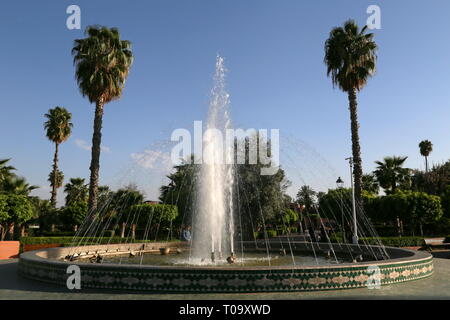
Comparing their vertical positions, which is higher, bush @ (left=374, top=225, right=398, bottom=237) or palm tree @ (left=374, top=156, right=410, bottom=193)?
palm tree @ (left=374, top=156, right=410, bottom=193)

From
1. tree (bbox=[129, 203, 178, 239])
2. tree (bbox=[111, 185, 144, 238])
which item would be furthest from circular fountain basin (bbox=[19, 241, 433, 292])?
tree (bbox=[111, 185, 144, 238])

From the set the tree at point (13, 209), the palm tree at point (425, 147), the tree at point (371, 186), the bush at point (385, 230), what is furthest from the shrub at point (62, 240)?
the palm tree at point (425, 147)

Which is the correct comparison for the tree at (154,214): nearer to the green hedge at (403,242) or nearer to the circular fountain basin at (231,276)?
the green hedge at (403,242)

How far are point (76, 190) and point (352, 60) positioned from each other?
4566 centimetres

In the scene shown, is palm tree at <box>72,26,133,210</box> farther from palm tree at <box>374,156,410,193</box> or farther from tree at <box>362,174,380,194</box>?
tree at <box>362,174,380,194</box>

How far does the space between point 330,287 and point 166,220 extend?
28.7m

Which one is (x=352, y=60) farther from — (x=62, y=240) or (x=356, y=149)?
(x=62, y=240)

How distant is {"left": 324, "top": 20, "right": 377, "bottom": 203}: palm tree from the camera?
2659 cm

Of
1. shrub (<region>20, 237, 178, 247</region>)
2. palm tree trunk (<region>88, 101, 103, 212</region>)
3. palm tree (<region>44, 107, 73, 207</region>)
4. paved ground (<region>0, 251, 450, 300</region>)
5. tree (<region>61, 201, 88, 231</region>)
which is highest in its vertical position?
palm tree (<region>44, 107, 73, 207</region>)

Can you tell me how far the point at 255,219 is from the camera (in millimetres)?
32219

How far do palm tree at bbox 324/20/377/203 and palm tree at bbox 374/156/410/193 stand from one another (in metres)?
21.1
